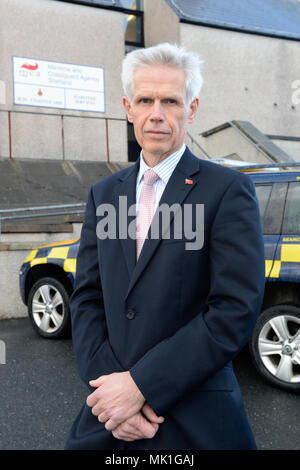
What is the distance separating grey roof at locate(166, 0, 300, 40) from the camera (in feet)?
55.1

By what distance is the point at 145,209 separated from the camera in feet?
4.97

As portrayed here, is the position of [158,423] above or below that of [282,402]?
above

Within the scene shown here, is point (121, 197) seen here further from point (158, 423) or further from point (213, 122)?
point (213, 122)

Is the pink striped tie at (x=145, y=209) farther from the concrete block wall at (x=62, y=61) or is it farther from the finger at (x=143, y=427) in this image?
the concrete block wall at (x=62, y=61)

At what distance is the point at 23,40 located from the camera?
1375 centimetres

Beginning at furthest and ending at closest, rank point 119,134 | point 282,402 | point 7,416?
point 119,134 → point 282,402 → point 7,416

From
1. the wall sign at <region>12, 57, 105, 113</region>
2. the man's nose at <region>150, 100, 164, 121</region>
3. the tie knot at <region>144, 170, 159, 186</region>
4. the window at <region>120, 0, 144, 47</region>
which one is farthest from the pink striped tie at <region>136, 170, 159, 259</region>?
the window at <region>120, 0, 144, 47</region>

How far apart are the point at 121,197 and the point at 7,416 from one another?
2.44 metres

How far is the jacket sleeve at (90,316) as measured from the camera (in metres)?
1.45

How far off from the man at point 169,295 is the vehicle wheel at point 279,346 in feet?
8.12

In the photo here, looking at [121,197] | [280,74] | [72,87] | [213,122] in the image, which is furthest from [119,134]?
[121,197]

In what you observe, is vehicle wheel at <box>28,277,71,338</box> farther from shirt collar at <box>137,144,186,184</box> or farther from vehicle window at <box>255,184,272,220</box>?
shirt collar at <box>137,144,186,184</box>

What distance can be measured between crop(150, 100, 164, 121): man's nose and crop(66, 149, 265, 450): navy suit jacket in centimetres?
16
